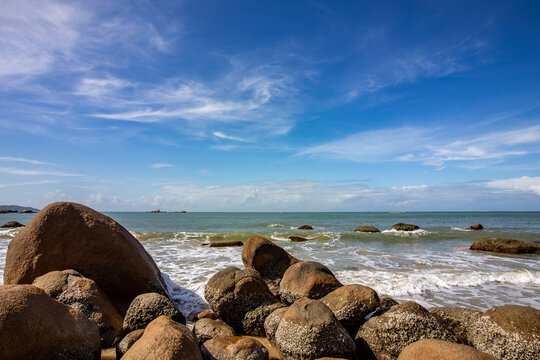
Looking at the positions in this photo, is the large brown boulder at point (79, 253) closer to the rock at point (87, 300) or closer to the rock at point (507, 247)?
the rock at point (87, 300)

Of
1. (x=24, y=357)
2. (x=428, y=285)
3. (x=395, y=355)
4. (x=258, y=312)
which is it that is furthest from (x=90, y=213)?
(x=428, y=285)

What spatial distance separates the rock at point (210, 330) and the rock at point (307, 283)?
158 centimetres

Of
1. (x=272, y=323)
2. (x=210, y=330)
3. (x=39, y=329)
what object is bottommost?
(x=210, y=330)

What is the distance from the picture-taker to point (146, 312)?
4.55 metres

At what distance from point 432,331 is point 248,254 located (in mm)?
4520

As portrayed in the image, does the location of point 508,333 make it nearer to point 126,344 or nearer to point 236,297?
point 236,297

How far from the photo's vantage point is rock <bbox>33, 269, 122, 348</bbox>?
4.49 m

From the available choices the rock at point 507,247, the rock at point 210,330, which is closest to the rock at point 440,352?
the rock at point 210,330

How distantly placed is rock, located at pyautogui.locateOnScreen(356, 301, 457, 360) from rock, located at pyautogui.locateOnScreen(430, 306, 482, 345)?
0.98ft

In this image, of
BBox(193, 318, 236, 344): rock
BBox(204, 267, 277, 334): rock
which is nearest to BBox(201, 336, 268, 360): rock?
BBox(193, 318, 236, 344): rock

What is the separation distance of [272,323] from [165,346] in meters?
2.03

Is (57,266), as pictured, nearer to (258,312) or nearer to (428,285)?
(258,312)

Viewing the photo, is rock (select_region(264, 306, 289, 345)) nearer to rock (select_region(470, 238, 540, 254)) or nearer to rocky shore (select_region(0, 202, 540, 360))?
rocky shore (select_region(0, 202, 540, 360))

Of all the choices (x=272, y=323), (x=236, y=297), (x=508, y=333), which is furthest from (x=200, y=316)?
(x=508, y=333)
